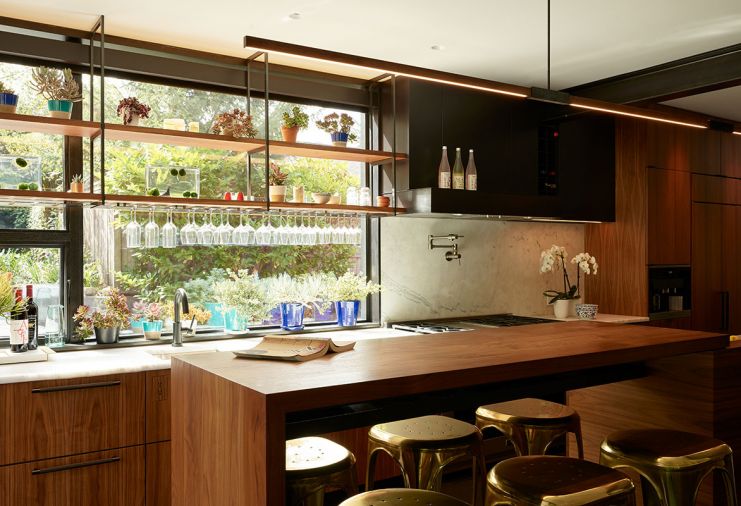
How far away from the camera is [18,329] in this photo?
11.0ft

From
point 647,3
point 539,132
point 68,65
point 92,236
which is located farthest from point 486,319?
point 68,65

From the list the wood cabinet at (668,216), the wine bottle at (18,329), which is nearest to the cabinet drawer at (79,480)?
the wine bottle at (18,329)

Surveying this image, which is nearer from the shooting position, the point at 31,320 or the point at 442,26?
the point at 31,320

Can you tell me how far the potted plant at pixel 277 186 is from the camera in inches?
159

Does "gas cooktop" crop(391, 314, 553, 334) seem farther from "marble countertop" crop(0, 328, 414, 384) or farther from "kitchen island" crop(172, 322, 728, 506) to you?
"kitchen island" crop(172, 322, 728, 506)

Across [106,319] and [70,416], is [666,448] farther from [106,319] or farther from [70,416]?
[106,319]

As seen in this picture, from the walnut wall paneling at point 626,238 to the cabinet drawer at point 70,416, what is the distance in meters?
4.00

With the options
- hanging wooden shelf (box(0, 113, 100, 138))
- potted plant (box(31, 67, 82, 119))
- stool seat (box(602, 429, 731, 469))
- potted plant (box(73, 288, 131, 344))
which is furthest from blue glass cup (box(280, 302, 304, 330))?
stool seat (box(602, 429, 731, 469))

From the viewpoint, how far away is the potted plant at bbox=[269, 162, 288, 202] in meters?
4.03

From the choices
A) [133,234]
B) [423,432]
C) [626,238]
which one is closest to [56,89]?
[133,234]

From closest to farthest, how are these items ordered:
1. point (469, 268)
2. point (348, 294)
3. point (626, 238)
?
1. point (348, 294)
2. point (469, 268)
3. point (626, 238)

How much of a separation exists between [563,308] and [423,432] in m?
3.36

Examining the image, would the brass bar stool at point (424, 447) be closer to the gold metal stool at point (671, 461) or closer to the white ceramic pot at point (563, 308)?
the gold metal stool at point (671, 461)

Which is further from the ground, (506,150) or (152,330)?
(506,150)
